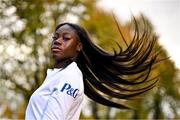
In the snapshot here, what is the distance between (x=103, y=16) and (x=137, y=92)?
2879cm

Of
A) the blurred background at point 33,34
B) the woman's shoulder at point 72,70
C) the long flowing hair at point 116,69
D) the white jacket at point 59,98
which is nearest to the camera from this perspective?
the white jacket at point 59,98

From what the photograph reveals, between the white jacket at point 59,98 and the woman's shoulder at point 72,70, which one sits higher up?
the woman's shoulder at point 72,70

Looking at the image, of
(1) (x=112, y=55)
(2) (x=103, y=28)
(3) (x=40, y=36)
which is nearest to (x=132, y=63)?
(1) (x=112, y=55)

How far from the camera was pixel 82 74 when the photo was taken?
17.0 feet

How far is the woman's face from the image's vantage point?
15.4 ft

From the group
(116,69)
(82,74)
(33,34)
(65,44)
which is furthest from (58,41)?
Answer: (33,34)

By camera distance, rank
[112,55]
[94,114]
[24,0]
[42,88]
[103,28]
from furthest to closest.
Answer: [94,114], [103,28], [24,0], [112,55], [42,88]

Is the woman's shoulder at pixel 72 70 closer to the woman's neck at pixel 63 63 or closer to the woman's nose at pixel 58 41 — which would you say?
the woman's neck at pixel 63 63

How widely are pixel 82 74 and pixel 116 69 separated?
1.52ft

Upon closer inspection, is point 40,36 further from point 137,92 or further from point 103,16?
point 137,92

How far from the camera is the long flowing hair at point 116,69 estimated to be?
532 cm

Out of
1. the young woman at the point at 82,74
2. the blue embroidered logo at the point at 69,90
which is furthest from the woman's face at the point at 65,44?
the blue embroidered logo at the point at 69,90

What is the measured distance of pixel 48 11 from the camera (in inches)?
1074

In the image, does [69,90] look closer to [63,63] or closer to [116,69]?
[63,63]
